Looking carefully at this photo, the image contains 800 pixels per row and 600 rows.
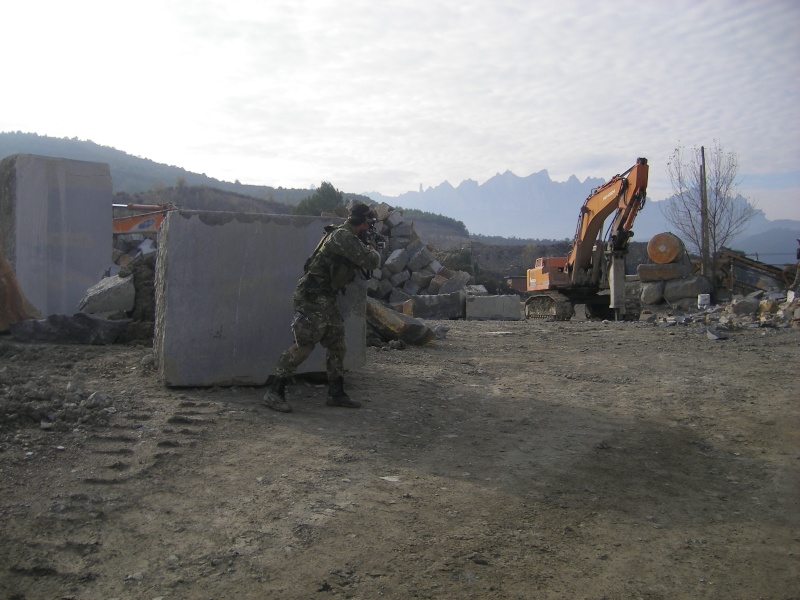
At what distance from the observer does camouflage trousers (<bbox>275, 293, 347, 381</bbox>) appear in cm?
473

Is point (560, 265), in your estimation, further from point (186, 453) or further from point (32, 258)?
point (186, 453)

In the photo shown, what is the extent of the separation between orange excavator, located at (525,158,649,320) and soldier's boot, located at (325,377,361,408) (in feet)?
36.4

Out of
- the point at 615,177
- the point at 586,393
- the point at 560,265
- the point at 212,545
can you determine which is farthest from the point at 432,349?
the point at 560,265

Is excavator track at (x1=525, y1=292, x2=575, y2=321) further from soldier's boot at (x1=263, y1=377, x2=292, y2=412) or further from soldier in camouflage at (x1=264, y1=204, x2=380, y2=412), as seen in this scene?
soldier's boot at (x1=263, y1=377, x2=292, y2=412)

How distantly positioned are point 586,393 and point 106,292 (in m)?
5.15

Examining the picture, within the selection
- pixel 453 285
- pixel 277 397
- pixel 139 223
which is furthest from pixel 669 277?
pixel 277 397

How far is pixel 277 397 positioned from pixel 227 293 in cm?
106

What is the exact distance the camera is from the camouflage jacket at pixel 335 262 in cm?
486

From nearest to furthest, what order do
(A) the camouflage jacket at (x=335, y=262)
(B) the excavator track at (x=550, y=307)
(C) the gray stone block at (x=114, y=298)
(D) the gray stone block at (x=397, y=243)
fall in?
1. (A) the camouflage jacket at (x=335, y=262)
2. (C) the gray stone block at (x=114, y=298)
3. (B) the excavator track at (x=550, y=307)
4. (D) the gray stone block at (x=397, y=243)

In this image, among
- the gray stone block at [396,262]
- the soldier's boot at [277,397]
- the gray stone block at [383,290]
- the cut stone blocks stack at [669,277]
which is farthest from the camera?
the gray stone block at [396,262]

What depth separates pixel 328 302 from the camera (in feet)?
16.1

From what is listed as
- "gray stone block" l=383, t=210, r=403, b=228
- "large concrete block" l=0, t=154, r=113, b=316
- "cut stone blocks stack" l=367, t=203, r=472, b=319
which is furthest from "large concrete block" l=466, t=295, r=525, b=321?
"large concrete block" l=0, t=154, r=113, b=316

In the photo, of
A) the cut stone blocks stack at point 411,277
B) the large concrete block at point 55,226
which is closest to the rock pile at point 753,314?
the cut stone blocks stack at point 411,277

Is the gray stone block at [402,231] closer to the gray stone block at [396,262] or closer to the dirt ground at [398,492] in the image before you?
the gray stone block at [396,262]
